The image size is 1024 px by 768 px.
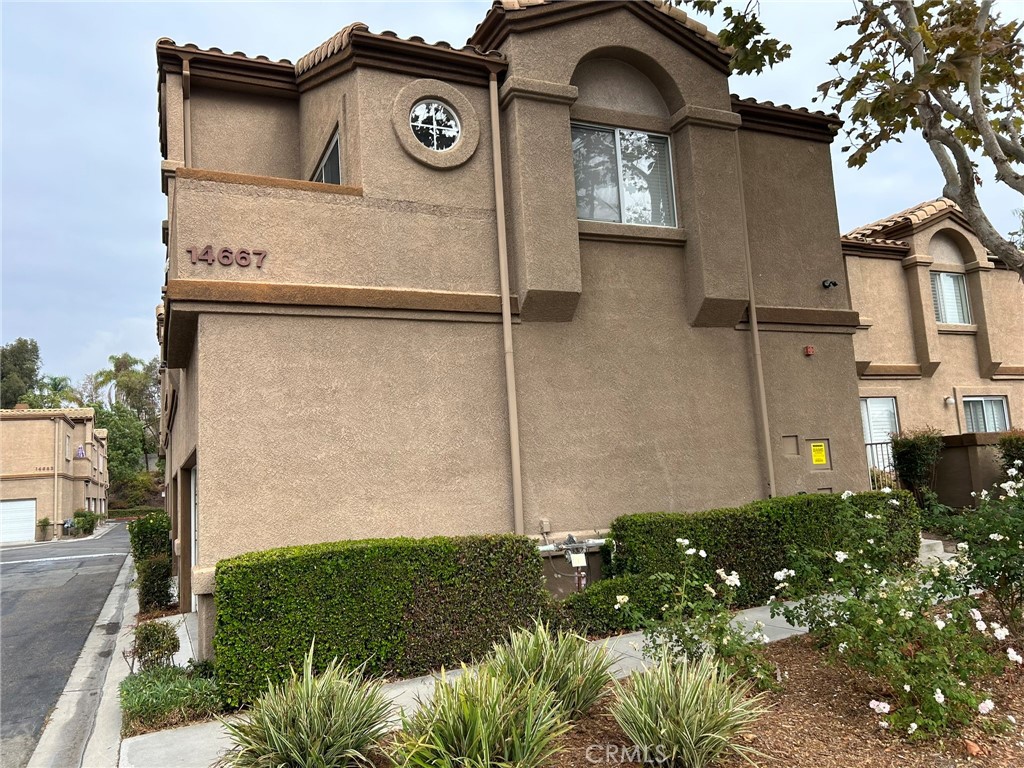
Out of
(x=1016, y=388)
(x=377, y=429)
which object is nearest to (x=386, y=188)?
(x=377, y=429)

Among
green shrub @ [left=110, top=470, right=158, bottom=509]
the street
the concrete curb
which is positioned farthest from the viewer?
green shrub @ [left=110, top=470, right=158, bottom=509]

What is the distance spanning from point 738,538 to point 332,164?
7363mm

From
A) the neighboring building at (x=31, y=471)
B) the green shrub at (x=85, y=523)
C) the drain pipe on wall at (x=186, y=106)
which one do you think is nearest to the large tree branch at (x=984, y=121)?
the drain pipe on wall at (x=186, y=106)

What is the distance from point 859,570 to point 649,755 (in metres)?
2.84

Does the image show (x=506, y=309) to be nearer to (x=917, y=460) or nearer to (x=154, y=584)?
(x=154, y=584)

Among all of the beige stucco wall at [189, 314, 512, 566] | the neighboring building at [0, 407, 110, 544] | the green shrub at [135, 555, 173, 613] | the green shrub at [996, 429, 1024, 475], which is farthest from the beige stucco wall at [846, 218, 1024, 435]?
the neighboring building at [0, 407, 110, 544]

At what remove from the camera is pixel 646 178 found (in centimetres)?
1059

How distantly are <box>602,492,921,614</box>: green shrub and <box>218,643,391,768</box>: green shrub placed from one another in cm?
372

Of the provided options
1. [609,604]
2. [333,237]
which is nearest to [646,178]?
[333,237]

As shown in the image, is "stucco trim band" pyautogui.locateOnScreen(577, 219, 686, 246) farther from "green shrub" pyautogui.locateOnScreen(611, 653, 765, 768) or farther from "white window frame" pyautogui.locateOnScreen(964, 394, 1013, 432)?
"white window frame" pyautogui.locateOnScreen(964, 394, 1013, 432)

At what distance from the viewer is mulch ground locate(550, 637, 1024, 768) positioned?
4.61 meters

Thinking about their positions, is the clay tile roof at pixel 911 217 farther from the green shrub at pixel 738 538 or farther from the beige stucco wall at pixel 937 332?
the green shrub at pixel 738 538

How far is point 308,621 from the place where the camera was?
6562 millimetres

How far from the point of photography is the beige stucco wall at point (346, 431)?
299 inches
